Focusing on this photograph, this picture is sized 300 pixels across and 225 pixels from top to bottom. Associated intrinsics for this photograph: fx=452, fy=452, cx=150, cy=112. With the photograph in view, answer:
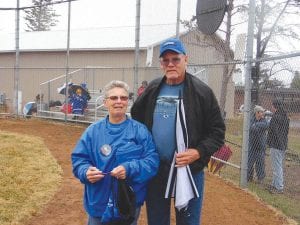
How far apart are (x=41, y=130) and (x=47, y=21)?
3143 cm

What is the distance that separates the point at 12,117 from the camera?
14.8 meters

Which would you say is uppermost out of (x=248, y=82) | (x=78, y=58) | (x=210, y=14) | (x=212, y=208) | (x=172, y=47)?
(x=210, y=14)

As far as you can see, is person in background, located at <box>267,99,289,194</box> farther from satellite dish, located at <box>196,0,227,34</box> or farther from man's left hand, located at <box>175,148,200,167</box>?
man's left hand, located at <box>175,148,200,167</box>

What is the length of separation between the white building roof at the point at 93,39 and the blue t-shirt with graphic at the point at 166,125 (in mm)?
13835

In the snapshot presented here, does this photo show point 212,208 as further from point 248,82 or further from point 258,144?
point 258,144

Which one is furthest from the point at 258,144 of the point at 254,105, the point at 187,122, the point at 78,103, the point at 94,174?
the point at 78,103

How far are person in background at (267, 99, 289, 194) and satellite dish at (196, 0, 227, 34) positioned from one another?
1.47m

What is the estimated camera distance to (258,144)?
25.3 ft

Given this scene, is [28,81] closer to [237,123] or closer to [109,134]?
[237,123]

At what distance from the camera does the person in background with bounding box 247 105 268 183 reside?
741cm

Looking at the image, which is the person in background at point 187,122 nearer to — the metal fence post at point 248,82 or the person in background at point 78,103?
the metal fence post at point 248,82

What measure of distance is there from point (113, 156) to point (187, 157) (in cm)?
50

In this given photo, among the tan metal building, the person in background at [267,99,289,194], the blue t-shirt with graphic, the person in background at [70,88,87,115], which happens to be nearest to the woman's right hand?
the blue t-shirt with graphic

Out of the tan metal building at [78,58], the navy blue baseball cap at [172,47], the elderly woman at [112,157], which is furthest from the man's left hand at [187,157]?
the tan metal building at [78,58]
